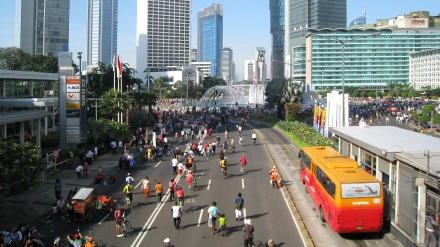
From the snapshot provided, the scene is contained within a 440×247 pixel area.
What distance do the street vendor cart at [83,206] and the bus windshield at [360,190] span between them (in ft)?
35.7

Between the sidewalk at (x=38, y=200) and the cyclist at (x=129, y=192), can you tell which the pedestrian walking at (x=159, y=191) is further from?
the sidewalk at (x=38, y=200)

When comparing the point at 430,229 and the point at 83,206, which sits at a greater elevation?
the point at 430,229

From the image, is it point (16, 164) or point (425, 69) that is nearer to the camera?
point (16, 164)

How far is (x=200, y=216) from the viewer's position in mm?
19266

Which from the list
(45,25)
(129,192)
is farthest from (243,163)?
(45,25)

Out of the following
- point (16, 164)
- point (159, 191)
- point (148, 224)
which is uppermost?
point (16, 164)

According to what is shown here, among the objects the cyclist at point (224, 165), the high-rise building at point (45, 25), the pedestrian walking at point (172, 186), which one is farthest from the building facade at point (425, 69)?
the pedestrian walking at point (172, 186)

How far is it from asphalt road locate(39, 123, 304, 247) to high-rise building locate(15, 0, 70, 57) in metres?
106

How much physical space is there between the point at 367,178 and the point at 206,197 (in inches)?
377

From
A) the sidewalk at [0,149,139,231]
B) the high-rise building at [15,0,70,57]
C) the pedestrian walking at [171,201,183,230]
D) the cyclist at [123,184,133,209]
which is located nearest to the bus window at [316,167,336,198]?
the pedestrian walking at [171,201,183,230]

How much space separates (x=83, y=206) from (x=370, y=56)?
18687 cm

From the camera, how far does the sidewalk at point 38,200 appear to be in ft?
63.1

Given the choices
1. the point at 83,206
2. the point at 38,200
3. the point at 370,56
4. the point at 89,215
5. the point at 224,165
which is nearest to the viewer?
the point at 83,206

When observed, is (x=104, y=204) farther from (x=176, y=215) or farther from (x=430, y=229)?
(x=430, y=229)
